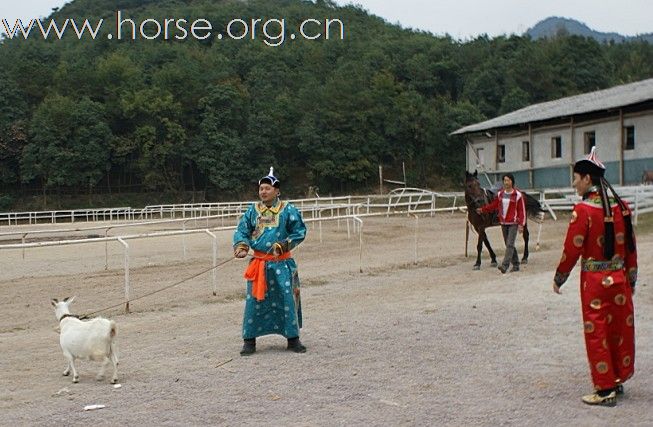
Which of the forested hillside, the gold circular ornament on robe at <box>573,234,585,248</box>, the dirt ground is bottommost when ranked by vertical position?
the dirt ground

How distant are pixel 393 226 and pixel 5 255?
12554mm

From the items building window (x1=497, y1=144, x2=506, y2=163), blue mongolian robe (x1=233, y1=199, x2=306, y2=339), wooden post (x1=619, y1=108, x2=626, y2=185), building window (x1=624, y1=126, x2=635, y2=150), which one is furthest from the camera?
building window (x1=497, y1=144, x2=506, y2=163)

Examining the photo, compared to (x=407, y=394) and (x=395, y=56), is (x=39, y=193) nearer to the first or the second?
(x=395, y=56)

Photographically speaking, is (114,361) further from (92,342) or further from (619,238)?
(619,238)

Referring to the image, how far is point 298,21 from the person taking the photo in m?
92.1

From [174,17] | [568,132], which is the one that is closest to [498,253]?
[568,132]

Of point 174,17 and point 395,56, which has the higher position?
point 174,17

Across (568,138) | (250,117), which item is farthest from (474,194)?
(250,117)

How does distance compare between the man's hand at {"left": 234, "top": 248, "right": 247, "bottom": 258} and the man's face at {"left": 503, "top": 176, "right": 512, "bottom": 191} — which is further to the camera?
the man's face at {"left": 503, "top": 176, "right": 512, "bottom": 191}

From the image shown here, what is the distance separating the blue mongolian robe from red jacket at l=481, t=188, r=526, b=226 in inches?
263

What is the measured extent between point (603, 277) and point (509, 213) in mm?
7978

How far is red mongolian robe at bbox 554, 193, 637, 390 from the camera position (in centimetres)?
539

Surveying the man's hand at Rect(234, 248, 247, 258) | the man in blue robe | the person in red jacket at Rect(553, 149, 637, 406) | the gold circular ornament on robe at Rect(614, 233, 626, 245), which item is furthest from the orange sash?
the gold circular ornament on robe at Rect(614, 233, 626, 245)

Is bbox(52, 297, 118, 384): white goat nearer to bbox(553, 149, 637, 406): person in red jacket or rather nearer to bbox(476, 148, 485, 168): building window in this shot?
bbox(553, 149, 637, 406): person in red jacket
